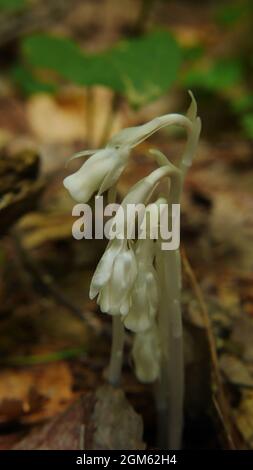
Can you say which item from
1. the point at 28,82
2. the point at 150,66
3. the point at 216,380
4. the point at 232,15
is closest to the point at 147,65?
the point at 150,66

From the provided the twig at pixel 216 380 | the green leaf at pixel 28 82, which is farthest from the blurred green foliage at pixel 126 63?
the twig at pixel 216 380

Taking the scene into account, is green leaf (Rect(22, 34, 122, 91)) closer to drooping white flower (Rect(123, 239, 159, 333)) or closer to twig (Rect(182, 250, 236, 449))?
twig (Rect(182, 250, 236, 449))

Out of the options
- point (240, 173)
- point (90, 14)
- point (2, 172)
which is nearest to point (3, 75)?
point (90, 14)

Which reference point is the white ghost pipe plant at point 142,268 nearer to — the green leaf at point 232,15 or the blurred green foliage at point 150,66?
A: the blurred green foliage at point 150,66

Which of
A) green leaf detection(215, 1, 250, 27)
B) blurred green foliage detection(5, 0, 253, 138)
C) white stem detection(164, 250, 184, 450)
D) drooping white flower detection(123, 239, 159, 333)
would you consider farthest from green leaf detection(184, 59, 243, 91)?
drooping white flower detection(123, 239, 159, 333)

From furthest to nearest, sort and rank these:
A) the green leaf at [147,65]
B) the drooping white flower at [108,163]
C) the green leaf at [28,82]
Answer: the green leaf at [28,82] → the green leaf at [147,65] → the drooping white flower at [108,163]
